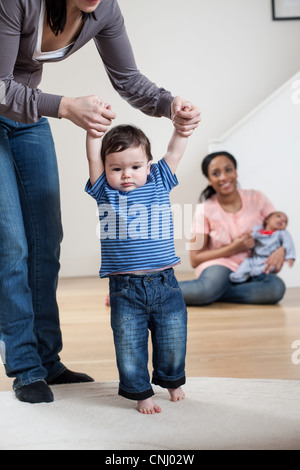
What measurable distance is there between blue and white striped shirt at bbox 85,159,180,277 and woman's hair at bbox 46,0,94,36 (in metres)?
0.32

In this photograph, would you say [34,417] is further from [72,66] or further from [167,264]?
[72,66]

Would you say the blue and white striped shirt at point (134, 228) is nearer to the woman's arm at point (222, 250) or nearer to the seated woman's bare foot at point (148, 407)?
the seated woman's bare foot at point (148, 407)

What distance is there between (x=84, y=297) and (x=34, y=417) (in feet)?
5.29

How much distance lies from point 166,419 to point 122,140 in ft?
1.91

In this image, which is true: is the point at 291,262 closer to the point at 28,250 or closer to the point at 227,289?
the point at 227,289

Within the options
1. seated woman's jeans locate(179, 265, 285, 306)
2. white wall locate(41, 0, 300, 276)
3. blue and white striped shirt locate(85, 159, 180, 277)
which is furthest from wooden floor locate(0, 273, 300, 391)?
white wall locate(41, 0, 300, 276)

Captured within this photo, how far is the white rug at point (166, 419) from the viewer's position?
1.04m

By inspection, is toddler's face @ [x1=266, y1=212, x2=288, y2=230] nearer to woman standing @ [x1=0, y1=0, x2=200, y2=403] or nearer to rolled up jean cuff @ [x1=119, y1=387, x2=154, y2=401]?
woman standing @ [x1=0, y1=0, x2=200, y2=403]

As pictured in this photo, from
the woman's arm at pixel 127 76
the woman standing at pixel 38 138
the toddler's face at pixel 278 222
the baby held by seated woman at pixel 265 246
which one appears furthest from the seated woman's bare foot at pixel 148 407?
the toddler's face at pixel 278 222

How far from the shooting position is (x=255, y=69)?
11.5 feet

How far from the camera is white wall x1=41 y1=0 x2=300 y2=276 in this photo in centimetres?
336

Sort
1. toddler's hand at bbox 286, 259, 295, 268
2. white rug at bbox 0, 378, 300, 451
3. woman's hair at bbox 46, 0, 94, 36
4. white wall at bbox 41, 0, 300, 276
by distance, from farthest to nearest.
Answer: white wall at bbox 41, 0, 300, 276
toddler's hand at bbox 286, 259, 295, 268
woman's hair at bbox 46, 0, 94, 36
white rug at bbox 0, 378, 300, 451

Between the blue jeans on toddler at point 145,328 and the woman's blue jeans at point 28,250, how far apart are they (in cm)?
23

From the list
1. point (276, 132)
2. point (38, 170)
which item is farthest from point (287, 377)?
point (276, 132)
